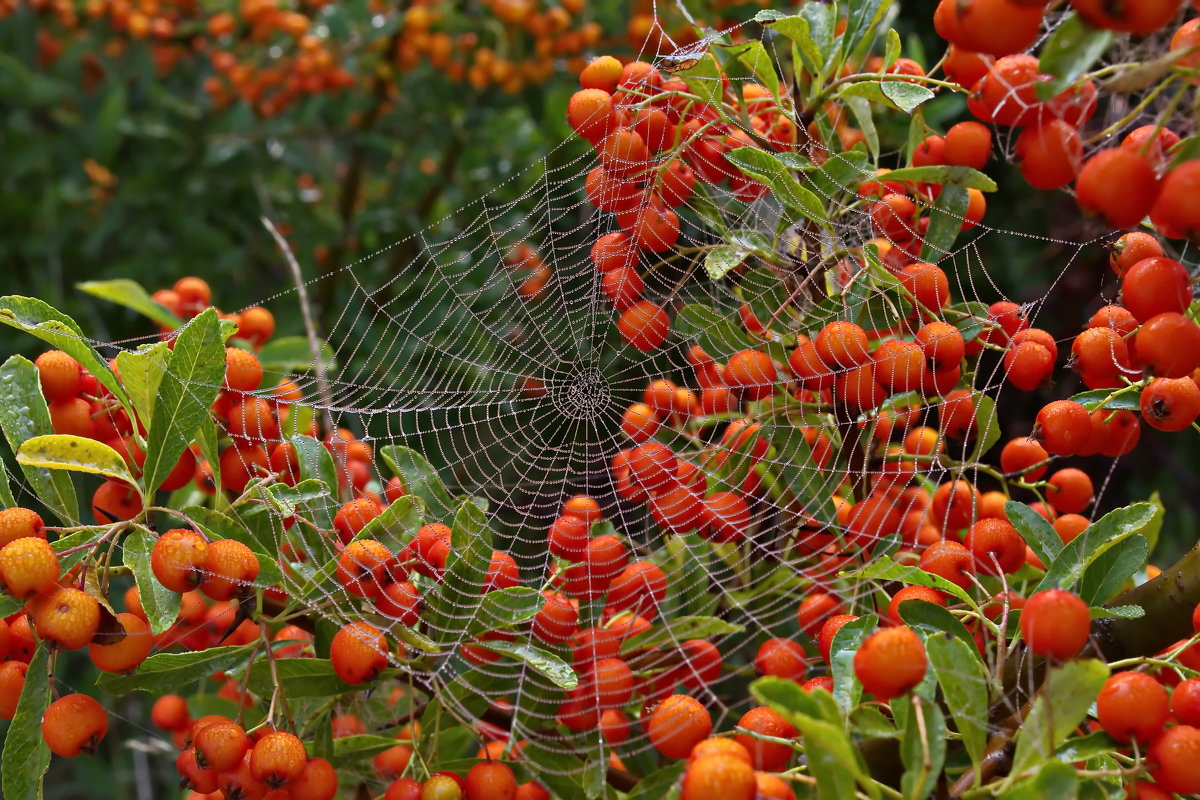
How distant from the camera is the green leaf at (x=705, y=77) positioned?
3.13ft

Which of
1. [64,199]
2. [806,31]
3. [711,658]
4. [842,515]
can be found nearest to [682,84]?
[806,31]

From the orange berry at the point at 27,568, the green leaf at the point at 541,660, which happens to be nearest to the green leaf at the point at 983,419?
the green leaf at the point at 541,660

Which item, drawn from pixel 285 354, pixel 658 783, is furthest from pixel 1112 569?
pixel 285 354

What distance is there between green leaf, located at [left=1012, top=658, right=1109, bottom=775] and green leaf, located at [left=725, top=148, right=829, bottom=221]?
0.45m

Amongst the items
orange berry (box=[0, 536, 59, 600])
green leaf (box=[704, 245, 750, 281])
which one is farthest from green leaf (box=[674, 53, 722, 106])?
orange berry (box=[0, 536, 59, 600])

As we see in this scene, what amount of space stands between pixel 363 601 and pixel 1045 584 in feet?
1.92

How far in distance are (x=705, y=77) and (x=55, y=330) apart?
0.65 meters

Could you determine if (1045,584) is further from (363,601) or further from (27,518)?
(27,518)

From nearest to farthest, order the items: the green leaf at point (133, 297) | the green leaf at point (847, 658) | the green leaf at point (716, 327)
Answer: the green leaf at point (847, 658), the green leaf at point (716, 327), the green leaf at point (133, 297)

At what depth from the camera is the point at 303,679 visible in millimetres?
898

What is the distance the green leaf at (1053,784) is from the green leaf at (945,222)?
580 millimetres

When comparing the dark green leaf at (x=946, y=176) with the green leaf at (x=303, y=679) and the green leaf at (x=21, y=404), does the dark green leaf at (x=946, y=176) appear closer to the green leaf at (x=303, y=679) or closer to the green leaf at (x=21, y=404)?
the green leaf at (x=303, y=679)

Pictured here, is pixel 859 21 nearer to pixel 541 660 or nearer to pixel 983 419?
pixel 983 419

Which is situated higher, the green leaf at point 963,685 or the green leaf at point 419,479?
the green leaf at point 419,479
